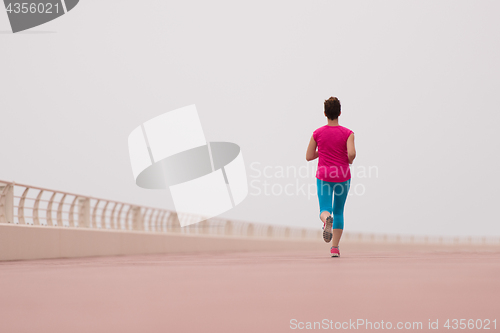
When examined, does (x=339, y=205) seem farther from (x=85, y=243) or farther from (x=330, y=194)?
(x=85, y=243)

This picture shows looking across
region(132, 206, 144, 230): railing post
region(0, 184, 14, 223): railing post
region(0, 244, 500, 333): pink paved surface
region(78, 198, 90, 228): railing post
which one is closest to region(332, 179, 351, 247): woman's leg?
region(0, 244, 500, 333): pink paved surface

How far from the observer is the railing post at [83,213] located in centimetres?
1280

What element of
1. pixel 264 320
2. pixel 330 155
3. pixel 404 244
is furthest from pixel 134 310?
pixel 404 244

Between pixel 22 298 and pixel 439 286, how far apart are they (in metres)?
2.18

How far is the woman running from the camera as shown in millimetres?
7199

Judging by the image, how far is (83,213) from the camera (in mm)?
12836

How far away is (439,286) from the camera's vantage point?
12.3ft

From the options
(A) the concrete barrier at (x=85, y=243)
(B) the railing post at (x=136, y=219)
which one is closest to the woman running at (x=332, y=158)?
(A) the concrete barrier at (x=85, y=243)

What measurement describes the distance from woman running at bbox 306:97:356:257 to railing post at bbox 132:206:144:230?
29.6ft

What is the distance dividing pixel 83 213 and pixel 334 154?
22.7ft

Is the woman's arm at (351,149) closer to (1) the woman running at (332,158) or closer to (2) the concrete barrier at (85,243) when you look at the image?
(1) the woman running at (332,158)

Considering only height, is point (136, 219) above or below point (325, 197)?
below

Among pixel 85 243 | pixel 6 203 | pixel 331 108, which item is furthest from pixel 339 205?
pixel 85 243

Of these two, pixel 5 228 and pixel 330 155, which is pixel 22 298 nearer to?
pixel 330 155
